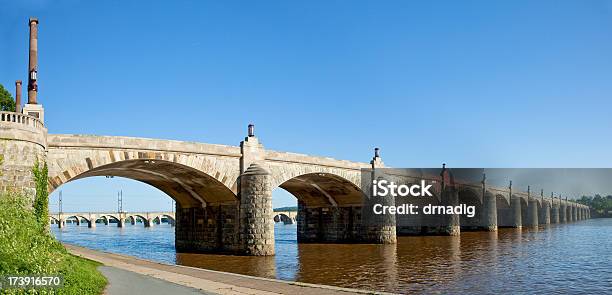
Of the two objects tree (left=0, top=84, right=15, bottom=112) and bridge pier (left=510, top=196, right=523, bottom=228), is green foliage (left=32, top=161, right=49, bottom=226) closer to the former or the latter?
tree (left=0, top=84, right=15, bottom=112)

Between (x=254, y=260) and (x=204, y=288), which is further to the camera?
(x=254, y=260)

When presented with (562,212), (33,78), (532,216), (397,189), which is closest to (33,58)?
(33,78)

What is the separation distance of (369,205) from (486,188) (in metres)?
38.6

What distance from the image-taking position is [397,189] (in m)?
57.1

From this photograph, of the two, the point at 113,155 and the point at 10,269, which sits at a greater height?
the point at 113,155

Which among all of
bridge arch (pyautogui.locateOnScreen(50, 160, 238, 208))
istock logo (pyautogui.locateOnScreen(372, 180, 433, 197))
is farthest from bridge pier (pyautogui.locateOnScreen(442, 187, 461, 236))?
bridge arch (pyautogui.locateOnScreen(50, 160, 238, 208))

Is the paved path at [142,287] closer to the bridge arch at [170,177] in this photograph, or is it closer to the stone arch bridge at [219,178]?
the stone arch bridge at [219,178]

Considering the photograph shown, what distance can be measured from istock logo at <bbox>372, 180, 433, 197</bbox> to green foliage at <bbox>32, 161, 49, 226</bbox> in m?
32.5

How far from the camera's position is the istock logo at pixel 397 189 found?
51344 millimetres

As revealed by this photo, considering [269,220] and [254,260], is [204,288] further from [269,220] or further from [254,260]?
[269,220]

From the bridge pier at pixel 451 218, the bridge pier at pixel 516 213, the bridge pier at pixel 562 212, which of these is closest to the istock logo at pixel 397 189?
the bridge pier at pixel 451 218

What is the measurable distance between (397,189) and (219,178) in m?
26.9

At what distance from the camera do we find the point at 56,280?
39.6ft

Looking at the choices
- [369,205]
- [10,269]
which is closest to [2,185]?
[10,269]
